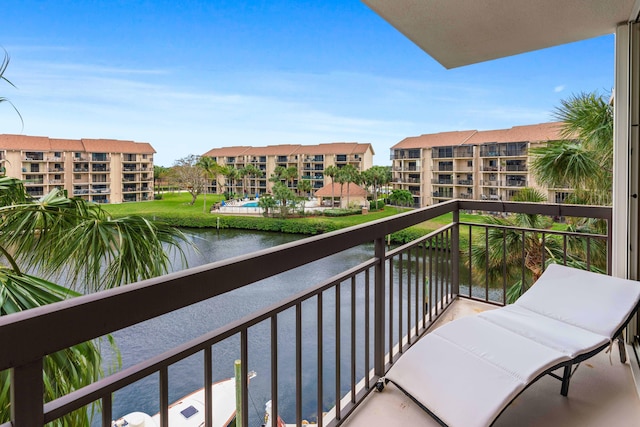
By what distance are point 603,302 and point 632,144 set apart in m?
0.86

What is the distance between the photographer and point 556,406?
5.14 feet

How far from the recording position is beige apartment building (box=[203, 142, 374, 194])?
58.8 ft

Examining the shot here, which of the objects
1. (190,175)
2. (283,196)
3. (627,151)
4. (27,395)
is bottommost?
(27,395)

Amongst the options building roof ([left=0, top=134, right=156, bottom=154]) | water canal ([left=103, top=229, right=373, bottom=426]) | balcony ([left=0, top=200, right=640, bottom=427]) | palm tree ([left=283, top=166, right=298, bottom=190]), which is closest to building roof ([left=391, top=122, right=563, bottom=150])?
palm tree ([left=283, top=166, right=298, bottom=190])

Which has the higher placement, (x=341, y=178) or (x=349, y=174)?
(x=349, y=174)

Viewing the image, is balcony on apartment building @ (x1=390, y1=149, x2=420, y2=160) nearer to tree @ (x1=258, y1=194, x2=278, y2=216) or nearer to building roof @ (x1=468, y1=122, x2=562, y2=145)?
building roof @ (x1=468, y1=122, x2=562, y2=145)

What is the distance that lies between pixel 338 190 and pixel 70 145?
10.6m

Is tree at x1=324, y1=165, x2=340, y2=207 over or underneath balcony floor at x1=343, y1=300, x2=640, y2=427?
over

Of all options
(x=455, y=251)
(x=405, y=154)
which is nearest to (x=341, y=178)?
(x=405, y=154)

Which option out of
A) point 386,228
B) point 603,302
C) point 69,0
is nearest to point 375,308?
point 386,228

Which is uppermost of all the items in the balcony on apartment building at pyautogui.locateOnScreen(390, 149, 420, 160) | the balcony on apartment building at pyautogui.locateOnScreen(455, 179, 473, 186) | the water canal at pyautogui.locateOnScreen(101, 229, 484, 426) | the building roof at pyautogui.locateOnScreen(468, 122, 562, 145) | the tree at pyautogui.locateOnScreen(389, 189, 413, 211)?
the building roof at pyautogui.locateOnScreen(468, 122, 562, 145)

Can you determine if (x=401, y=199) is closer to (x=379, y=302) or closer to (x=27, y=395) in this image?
(x=379, y=302)

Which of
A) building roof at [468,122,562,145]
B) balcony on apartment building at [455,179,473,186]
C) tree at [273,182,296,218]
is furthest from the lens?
balcony on apartment building at [455,179,473,186]

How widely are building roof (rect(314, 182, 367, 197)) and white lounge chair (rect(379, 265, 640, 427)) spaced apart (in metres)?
14.8
